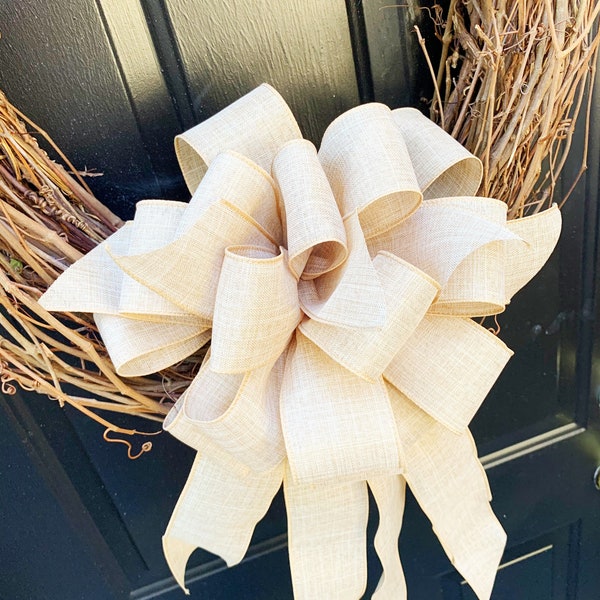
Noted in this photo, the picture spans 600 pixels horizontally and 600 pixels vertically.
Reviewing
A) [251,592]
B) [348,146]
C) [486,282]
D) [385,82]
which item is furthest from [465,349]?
[251,592]

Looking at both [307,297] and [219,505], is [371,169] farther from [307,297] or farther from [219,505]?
[219,505]

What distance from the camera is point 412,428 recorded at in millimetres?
460

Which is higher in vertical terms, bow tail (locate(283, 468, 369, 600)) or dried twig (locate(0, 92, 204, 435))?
dried twig (locate(0, 92, 204, 435))

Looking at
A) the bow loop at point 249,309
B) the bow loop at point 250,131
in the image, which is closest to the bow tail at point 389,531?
the bow loop at point 249,309

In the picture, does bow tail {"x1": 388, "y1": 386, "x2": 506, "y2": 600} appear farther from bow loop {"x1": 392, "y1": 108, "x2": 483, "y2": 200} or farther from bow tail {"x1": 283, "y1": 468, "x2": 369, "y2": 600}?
bow loop {"x1": 392, "y1": 108, "x2": 483, "y2": 200}

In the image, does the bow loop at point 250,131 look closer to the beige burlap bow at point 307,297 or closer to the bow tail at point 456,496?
the beige burlap bow at point 307,297

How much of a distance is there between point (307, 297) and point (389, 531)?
9.7 inches

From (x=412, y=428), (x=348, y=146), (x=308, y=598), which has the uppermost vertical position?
(x=348, y=146)

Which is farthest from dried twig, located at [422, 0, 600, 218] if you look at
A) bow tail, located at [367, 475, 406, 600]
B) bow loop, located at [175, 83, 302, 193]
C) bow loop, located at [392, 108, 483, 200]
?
bow tail, located at [367, 475, 406, 600]

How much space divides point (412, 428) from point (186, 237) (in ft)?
0.79

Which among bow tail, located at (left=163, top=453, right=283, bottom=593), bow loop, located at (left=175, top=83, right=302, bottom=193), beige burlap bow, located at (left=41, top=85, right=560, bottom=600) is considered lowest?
bow tail, located at (left=163, top=453, right=283, bottom=593)

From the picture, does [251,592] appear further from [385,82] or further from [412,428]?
[385,82]

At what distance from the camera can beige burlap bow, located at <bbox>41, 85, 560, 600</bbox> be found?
0.37m

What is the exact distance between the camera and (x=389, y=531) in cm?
52
